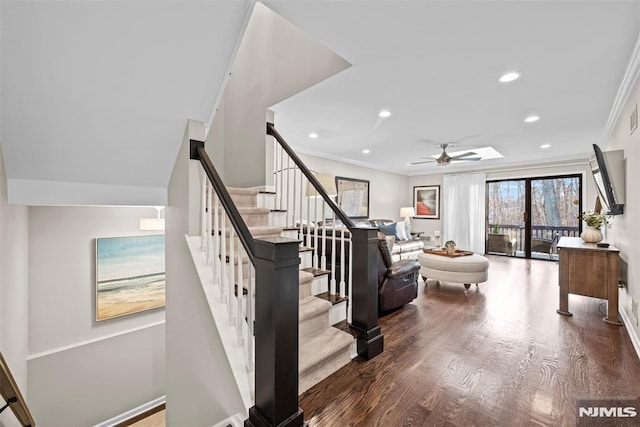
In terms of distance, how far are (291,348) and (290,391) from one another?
0.70 ft

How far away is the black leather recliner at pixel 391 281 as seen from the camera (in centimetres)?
304

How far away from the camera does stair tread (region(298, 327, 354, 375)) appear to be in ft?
6.05

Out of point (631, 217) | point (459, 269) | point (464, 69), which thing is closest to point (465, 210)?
point (459, 269)

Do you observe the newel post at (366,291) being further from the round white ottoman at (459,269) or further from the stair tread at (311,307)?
the round white ottoman at (459,269)

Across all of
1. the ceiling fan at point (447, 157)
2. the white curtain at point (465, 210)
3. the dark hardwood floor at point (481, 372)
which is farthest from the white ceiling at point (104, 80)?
the white curtain at point (465, 210)

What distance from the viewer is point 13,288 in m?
2.39

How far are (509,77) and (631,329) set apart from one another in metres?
2.55

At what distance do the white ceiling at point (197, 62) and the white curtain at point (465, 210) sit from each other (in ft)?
14.6

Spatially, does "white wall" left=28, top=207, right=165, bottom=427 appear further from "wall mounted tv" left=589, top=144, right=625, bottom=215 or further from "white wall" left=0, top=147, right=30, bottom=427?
"wall mounted tv" left=589, top=144, right=625, bottom=215

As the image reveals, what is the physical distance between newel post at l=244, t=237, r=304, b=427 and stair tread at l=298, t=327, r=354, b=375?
0.41 metres

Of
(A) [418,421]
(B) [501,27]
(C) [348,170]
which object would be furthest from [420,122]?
(A) [418,421]

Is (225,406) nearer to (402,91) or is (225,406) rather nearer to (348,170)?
(402,91)

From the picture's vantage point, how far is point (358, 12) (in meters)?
1.77

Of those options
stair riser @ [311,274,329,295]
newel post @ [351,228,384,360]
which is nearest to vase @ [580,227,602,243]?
newel post @ [351,228,384,360]
